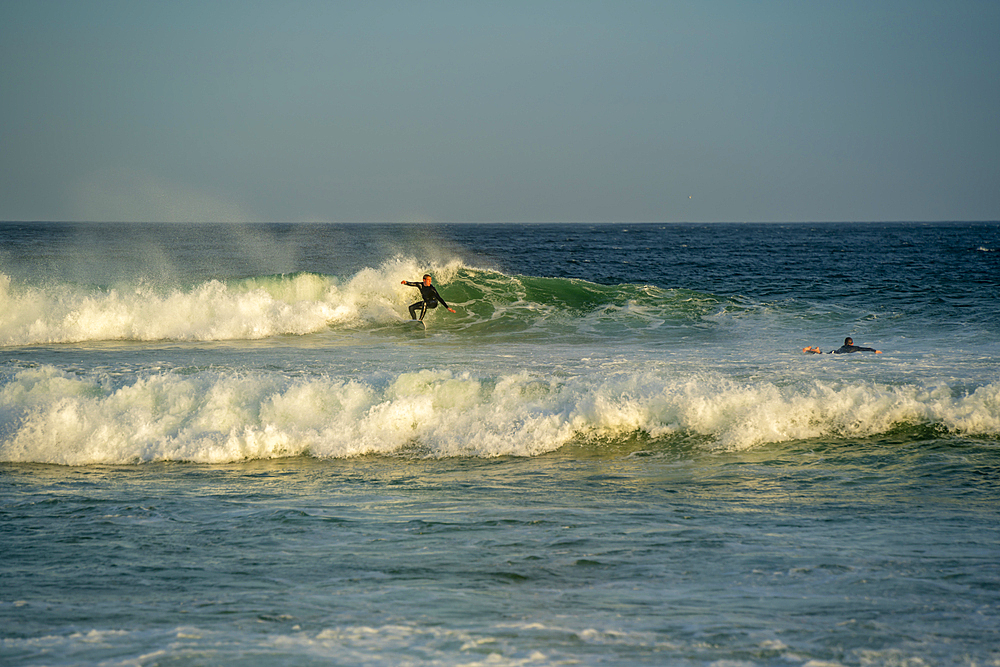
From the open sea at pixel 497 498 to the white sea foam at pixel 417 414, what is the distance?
40 mm

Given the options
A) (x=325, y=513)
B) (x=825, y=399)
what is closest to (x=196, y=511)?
(x=325, y=513)

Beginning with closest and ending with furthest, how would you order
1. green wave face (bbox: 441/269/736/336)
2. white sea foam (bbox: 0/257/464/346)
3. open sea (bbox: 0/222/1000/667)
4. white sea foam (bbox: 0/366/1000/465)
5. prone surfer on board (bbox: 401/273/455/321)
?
open sea (bbox: 0/222/1000/667) → white sea foam (bbox: 0/366/1000/465) → white sea foam (bbox: 0/257/464/346) → prone surfer on board (bbox: 401/273/455/321) → green wave face (bbox: 441/269/736/336)

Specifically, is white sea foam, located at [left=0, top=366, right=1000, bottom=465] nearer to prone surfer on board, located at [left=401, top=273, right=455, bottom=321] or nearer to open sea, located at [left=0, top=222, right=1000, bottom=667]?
open sea, located at [left=0, top=222, right=1000, bottom=667]

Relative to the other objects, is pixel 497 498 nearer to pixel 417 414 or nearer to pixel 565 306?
pixel 417 414

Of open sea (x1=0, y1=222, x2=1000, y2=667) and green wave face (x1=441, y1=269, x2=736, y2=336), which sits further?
green wave face (x1=441, y1=269, x2=736, y2=336)

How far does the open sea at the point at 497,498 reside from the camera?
14.1 ft

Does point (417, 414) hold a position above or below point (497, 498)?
above

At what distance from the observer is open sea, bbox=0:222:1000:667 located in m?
4.31

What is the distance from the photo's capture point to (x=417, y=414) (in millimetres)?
10070

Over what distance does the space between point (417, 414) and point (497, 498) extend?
10.1 ft

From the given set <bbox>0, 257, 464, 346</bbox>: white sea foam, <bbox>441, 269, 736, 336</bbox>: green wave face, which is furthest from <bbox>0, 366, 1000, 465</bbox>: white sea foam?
<bbox>441, 269, 736, 336</bbox>: green wave face

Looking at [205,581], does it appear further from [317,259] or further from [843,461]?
[317,259]

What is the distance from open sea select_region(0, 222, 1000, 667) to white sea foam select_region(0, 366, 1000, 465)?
4cm

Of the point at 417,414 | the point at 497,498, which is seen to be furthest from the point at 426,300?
the point at 497,498
